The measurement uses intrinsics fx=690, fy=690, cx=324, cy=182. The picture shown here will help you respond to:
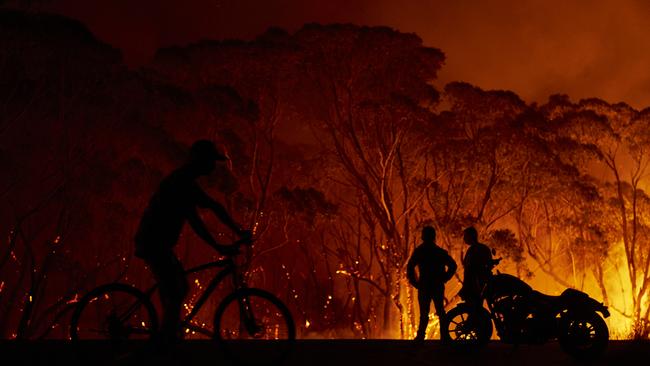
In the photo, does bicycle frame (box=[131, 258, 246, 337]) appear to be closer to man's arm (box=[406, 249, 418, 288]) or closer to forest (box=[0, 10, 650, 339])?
man's arm (box=[406, 249, 418, 288])

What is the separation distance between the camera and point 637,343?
7.82 m

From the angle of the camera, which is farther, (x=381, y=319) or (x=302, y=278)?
(x=302, y=278)

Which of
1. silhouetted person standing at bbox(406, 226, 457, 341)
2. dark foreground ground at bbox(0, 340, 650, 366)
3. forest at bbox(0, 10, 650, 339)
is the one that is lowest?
dark foreground ground at bbox(0, 340, 650, 366)

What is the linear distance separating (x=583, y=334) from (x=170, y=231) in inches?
156

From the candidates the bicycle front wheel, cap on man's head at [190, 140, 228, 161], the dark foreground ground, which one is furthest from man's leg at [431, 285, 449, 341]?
cap on man's head at [190, 140, 228, 161]

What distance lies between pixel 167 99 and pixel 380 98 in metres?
7.04

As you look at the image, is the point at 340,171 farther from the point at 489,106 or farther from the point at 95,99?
the point at 95,99

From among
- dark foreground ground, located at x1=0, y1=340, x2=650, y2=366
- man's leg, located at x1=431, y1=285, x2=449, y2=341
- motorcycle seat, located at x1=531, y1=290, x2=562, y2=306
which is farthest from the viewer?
man's leg, located at x1=431, y1=285, x2=449, y2=341

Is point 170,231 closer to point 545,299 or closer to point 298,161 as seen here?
point 545,299

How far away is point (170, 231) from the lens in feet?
16.8

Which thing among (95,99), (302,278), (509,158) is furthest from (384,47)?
(302,278)

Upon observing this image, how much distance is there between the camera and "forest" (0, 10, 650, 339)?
2030 centimetres

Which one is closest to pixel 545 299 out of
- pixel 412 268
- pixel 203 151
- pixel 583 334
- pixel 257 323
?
pixel 583 334

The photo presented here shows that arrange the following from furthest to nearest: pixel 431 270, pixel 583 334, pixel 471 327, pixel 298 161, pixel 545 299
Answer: pixel 298 161 → pixel 431 270 → pixel 471 327 → pixel 545 299 → pixel 583 334
